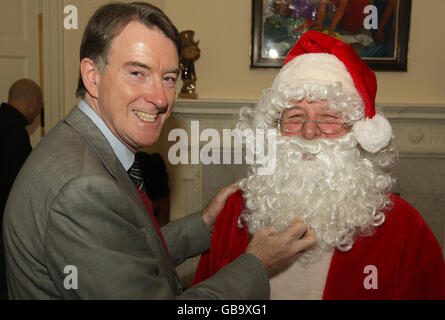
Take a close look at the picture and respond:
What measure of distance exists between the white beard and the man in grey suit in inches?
7.1

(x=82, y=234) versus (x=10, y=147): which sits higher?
(x=82, y=234)

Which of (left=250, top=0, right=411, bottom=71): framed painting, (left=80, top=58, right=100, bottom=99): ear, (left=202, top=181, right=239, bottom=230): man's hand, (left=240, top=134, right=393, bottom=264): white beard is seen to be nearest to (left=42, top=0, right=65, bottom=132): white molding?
(left=250, top=0, right=411, bottom=71): framed painting

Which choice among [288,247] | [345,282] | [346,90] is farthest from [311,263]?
[346,90]

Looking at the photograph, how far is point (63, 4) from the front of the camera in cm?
420

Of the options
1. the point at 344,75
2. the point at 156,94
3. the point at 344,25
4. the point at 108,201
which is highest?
the point at 344,25

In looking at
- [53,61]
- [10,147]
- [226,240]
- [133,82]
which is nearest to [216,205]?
[226,240]

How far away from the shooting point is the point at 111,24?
4.46ft

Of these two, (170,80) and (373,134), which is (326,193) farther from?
(170,80)

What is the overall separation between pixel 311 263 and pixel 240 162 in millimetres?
2324

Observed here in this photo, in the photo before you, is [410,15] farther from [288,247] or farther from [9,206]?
[9,206]

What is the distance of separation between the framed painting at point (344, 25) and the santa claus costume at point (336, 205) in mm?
1956

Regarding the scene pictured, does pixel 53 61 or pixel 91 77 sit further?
pixel 53 61

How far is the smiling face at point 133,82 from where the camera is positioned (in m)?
1.35

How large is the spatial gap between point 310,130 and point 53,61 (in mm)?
3565
